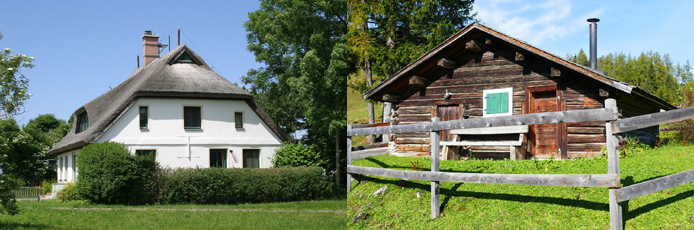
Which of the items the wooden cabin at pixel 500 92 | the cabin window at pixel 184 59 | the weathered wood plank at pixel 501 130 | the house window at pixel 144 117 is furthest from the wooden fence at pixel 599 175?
the cabin window at pixel 184 59

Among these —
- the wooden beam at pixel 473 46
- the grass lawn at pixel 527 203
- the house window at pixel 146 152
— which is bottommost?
the house window at pixel 146 152

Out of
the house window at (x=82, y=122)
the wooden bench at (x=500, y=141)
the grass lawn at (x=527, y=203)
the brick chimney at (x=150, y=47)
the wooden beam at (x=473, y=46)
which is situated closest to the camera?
the grass lawn at (x=527, y=203)

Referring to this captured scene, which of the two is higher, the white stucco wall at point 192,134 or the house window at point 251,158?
the white stucco wall at point 192,134

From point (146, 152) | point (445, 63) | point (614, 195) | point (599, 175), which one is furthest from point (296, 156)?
point (614, 195)

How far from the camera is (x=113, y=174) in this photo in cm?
1437

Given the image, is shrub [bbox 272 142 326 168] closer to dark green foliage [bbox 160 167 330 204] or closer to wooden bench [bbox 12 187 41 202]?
dark green foliage [bbox 160 167 330 204]

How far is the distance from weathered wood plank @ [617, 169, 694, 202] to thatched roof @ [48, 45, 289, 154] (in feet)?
41.4

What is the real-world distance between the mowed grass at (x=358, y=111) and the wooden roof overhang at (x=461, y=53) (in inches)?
198

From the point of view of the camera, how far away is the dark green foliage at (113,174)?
46.7ft

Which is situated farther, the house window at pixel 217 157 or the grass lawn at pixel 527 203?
the house window at pixel 217 157

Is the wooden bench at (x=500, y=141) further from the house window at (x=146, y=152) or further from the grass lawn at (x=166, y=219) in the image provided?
the house window at (x=146, y=152)

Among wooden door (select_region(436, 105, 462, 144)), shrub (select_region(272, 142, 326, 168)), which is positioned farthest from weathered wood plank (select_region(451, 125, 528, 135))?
shrub (select_region(272, 142, 326, 168))

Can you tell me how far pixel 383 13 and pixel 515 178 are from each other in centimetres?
1263

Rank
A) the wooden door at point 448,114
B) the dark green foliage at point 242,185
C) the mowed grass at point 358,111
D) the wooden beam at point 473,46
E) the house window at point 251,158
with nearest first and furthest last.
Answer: the wooden beam at point 473,46, the wooden door at point 448,114, the dark green foliage at point 242,185, the house window at point 251,158, the mowed grass at point 358,111
